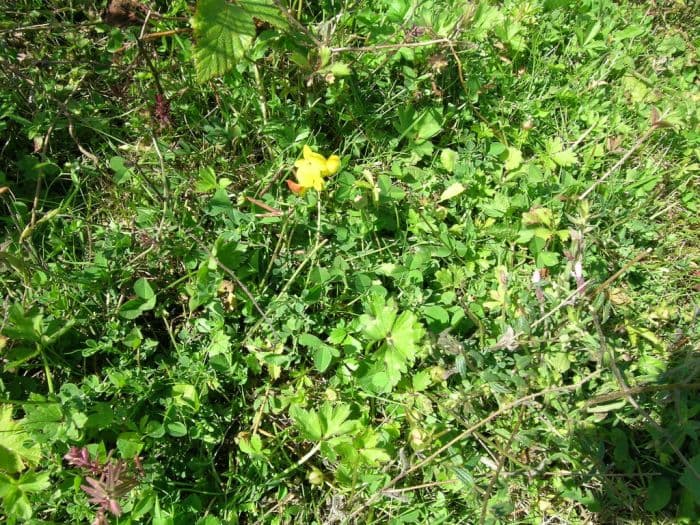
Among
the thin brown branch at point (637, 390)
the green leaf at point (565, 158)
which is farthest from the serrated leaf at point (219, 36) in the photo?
the thin brown branch at point (637, 390)

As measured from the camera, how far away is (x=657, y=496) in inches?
83.0

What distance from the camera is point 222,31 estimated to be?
211 cm

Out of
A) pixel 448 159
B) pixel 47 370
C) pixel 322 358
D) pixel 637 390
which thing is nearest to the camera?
pixel 637 390

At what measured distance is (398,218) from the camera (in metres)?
2.47

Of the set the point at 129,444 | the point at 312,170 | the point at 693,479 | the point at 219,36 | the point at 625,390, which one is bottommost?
the point at 129,444

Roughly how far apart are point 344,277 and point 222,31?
42.0 inches

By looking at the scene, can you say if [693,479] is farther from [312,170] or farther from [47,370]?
[47,370]

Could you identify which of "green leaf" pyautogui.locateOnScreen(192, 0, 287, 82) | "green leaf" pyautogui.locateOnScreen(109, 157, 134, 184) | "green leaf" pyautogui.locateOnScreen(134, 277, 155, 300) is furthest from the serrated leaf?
"green leaf" pyautogui.locateOnScreen(134, 277, 155, 300)

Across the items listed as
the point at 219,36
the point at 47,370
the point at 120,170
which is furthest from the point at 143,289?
the point at 219,36

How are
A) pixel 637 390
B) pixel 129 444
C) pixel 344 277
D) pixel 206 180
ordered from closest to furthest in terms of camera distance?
pixel 637 390
pixel 129 444
pixel 344 277
pixel 206 180

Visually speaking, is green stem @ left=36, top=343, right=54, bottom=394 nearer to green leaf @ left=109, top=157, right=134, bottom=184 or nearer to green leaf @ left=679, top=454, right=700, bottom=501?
green leaf @ left=109, top=157, right=134, bottom=184

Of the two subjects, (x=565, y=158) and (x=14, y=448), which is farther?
(x=565, y=158)

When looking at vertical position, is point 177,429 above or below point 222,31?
below

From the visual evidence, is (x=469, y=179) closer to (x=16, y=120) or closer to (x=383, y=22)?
(x=383, y=22)
